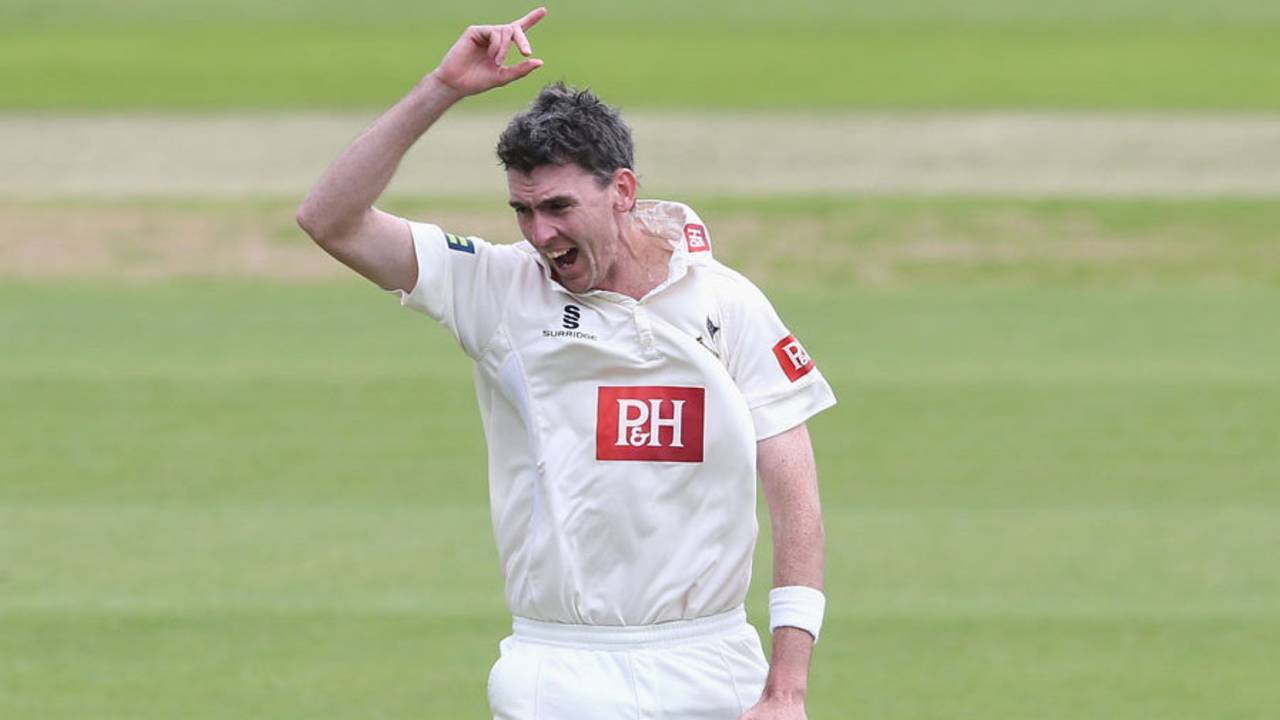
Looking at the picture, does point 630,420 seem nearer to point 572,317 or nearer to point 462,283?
point 572,317

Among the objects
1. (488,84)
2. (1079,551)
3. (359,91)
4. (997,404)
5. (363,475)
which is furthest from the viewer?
(359,91)

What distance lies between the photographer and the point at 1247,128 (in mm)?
23828

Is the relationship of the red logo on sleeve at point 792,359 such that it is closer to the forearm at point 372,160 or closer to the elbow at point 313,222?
the forearm at point 372,160

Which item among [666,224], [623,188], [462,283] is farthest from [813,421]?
[623,188]

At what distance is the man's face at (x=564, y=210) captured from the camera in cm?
440

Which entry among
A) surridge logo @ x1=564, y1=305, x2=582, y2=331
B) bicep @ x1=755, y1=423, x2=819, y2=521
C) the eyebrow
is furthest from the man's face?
bicep @ x1=755, y1=423, x2=819, y2=521

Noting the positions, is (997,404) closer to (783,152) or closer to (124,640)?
(124,640)

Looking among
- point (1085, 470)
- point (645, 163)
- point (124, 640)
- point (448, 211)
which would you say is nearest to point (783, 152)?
point (645, 163)

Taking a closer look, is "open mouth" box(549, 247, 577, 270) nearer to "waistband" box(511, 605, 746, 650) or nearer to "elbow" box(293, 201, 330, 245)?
"elbow" box(293, 201, 330, 245)

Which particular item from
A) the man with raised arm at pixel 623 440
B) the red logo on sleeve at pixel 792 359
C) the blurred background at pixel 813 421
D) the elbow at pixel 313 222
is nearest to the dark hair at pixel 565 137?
the man with raised arm at pixel 623 440

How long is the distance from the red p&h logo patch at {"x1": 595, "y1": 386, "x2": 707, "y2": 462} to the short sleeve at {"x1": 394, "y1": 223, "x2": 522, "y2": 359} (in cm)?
29

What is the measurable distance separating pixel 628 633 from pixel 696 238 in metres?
0.78

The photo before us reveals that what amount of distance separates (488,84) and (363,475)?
6461 millimetres

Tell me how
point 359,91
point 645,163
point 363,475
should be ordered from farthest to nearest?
point 359,91
point 645,163
point 363,475
